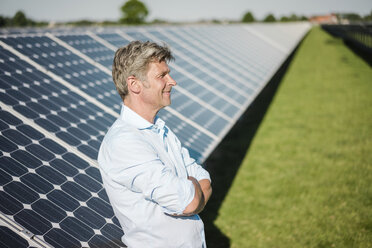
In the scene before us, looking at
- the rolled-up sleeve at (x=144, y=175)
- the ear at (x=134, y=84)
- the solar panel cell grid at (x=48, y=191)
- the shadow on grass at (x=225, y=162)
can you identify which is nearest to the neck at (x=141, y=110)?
the ear at (x=134, y=84)

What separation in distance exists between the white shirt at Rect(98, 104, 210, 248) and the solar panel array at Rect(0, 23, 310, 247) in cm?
46

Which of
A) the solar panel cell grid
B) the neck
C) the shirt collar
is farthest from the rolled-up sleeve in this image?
the solar panel cell grid

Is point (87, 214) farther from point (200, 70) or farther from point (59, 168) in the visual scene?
point (200, 70)

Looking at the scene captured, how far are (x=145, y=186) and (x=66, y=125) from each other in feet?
5.80

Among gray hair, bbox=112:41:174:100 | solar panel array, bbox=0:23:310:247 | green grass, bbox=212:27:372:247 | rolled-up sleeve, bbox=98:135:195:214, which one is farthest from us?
green grass, bbox=212:27:372:247

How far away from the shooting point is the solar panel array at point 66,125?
2.29 meters

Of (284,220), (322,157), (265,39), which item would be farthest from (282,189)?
(265,39)

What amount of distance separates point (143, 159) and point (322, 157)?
272 inches

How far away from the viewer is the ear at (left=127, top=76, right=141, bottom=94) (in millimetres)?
2160

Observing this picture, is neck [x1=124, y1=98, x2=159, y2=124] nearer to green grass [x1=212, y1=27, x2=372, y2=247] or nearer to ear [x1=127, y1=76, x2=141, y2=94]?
ear [x1=127, y1=76, x2=141, y2=94]

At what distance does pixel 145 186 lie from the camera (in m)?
1.90

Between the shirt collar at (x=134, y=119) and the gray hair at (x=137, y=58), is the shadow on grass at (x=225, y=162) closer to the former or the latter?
the shirt collar at (x=134, y=119)

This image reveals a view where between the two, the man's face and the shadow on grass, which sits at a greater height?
the man's face

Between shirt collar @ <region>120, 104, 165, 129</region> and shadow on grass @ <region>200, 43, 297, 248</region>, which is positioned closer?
shirt collar @ <region>120, 104, 165, 129</region>
